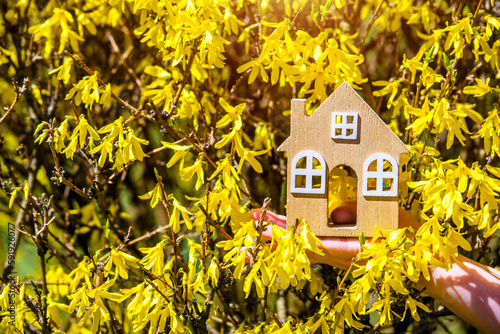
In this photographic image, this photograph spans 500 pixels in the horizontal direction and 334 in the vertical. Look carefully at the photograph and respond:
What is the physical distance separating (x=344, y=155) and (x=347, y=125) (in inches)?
3.3

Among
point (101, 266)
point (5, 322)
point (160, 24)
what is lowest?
point (5, 322)

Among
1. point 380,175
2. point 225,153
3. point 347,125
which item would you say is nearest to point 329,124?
point 347,125

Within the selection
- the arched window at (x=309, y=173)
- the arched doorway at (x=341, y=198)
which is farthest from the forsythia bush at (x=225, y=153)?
the arched window at (x=309, y=173)

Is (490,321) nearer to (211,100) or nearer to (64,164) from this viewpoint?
(211,100)

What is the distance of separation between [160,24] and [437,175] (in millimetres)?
941

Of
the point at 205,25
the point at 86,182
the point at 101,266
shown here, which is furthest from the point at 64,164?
the point at 205,25

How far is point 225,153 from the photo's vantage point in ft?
6.16

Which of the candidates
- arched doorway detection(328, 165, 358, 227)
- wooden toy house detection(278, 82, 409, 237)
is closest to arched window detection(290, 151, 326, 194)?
wooden toy house detection(278, 82, 409, 237)

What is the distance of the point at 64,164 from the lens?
2258mm

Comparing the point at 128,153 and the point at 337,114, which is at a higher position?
the point at 337,114

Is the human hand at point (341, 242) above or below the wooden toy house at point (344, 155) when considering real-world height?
below

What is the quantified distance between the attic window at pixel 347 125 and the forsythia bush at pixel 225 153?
6.3 inches

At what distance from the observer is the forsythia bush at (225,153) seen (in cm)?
119

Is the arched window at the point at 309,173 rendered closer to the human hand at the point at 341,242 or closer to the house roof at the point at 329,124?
the house roof at the point at 329,124
